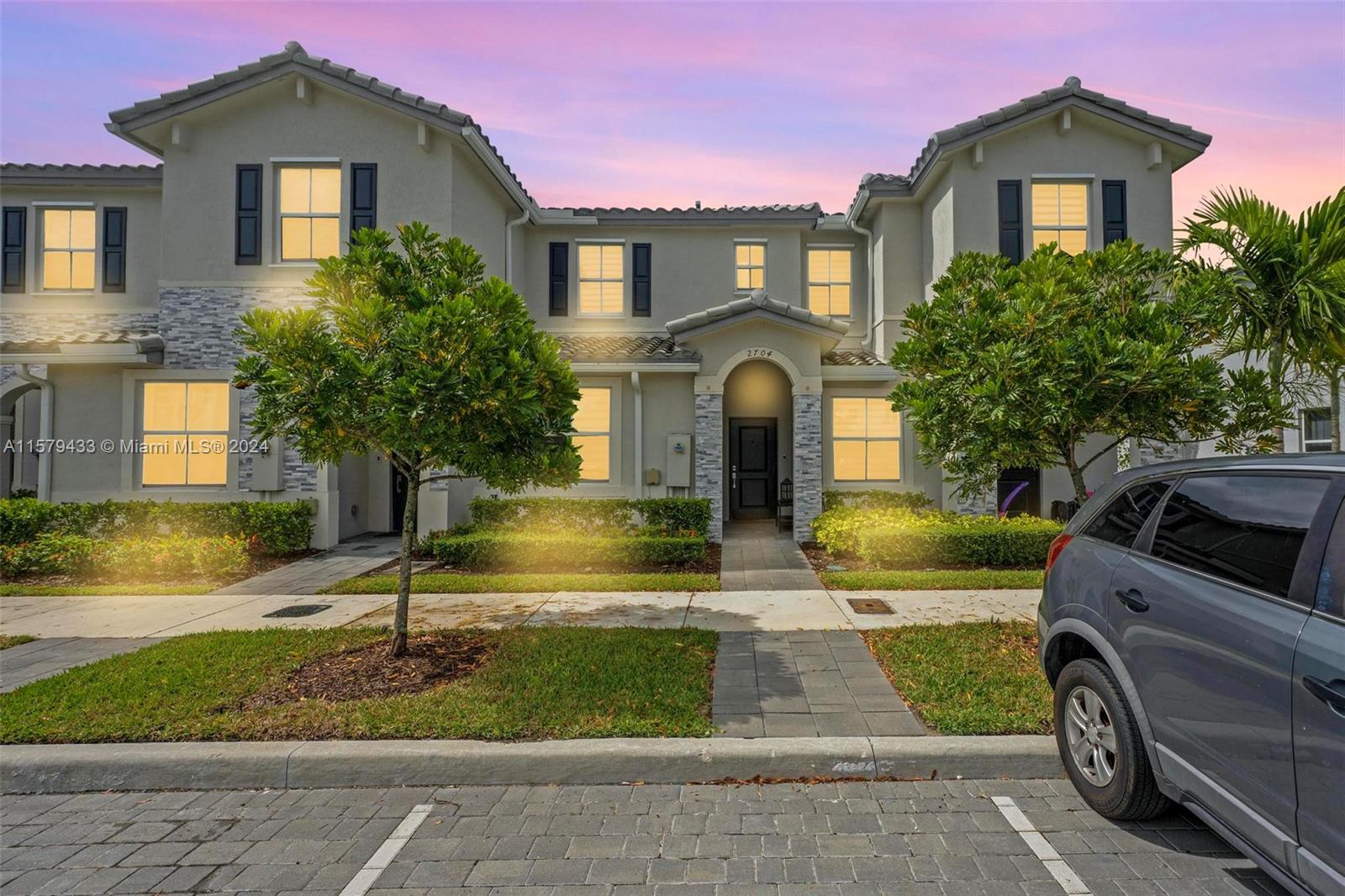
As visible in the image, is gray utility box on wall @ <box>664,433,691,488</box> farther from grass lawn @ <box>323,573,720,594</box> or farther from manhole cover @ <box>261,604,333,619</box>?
manhole cover @ <box>261,604,333,619</box>

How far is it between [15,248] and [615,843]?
1752cm

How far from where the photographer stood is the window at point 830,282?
15641mm

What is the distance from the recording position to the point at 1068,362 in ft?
18.3

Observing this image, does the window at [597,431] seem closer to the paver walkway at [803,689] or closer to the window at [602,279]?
the window at [602,279]

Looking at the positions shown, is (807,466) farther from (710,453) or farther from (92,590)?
(92,590)

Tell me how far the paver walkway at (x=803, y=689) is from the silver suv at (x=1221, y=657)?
1.21 m

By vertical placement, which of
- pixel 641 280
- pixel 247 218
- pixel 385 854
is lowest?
pixel 385 854

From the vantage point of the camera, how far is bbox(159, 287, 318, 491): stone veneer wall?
1208cm

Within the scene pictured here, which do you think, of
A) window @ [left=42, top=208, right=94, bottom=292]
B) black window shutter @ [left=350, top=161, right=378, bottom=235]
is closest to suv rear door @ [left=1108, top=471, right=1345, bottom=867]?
black window shutter @ [left=350, top=161, right=378, bottom=235]

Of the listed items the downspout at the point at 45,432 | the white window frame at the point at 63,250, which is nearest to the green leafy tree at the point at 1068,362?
the downspout at the point at 45,432

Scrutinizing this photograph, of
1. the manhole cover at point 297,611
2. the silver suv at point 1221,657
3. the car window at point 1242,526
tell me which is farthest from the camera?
the manhole cover at point 297,611

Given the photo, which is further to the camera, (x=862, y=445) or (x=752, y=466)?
(x=752, y=466)

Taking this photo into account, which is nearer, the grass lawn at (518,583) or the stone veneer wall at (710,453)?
the grass lawn at (518,583)

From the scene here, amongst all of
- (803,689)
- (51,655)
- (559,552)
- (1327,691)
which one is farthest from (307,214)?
(1327,691)
